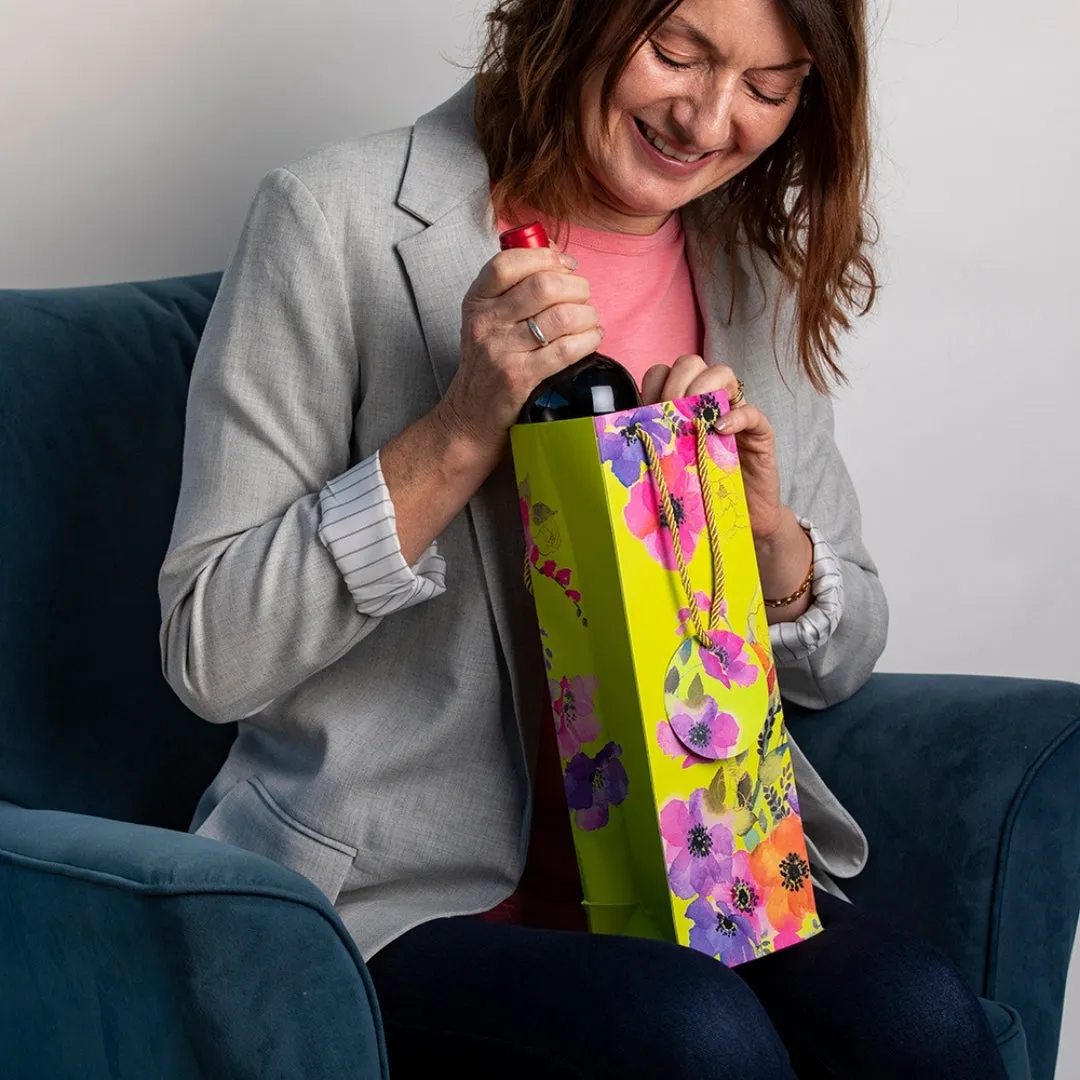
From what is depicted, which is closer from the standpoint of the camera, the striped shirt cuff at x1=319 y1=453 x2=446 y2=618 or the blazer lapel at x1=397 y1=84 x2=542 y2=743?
the striped shirt cuff at x1=319 y1=453 x2=446 y2=618

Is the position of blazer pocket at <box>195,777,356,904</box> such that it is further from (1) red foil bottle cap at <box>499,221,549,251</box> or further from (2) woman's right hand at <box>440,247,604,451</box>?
(1) red foil bottle cap at <box>499,221,549,251</box>

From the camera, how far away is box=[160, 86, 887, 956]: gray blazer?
114cm

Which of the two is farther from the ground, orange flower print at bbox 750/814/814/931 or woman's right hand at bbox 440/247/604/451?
woman's right hand at bbox 440/247/604/451

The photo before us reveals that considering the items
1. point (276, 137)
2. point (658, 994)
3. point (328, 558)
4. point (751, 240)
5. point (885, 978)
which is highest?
point (276, 137)

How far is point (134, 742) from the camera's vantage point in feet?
4.57

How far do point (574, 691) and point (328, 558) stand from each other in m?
0.21

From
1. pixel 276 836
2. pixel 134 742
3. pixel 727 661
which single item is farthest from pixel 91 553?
pixel 727 661

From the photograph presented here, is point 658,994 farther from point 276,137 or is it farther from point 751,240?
point 276,137

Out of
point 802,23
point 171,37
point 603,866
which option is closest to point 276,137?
point 171,37

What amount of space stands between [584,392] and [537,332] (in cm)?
5

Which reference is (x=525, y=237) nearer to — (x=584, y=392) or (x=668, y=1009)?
(x=584, y=392)

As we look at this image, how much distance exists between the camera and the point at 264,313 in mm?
1170

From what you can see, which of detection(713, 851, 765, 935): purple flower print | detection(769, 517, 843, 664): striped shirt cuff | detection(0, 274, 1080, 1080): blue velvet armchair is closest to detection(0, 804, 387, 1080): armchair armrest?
detection(0, 274, 1080, 1080): blue velvet armchair

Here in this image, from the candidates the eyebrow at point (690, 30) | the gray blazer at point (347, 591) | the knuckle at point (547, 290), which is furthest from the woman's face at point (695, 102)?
the knuckle at point (547, 290)
